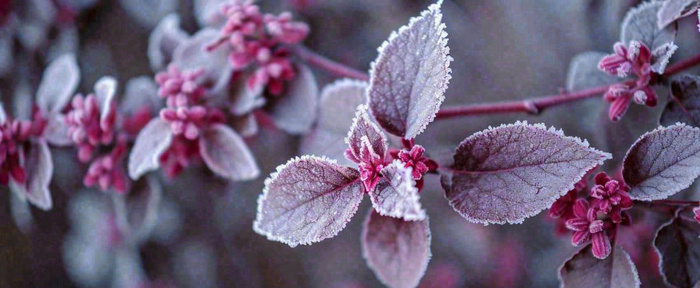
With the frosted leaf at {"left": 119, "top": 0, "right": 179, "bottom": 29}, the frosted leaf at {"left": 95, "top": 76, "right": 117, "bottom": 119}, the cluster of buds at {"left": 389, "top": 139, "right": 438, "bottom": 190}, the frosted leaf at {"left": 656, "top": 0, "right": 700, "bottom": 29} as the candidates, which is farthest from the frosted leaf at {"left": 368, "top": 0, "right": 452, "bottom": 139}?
the frosted leaf at {"left": 119, "top": 0, "right": 179, "bottom": 29}

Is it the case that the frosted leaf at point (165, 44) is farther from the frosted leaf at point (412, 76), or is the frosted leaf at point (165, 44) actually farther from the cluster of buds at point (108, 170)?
the frosted leaf at point (412, 76)

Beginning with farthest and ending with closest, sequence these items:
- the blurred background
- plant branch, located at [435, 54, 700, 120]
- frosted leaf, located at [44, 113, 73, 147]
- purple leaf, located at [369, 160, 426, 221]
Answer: the blurred background, frosted leaf, located at [44, 113, 73, 147], plant branch, located at [435, 54, 700, 120], purple leaf, located at [369, 160, 426, 221]

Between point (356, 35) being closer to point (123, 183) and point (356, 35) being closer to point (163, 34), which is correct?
point (163, 34)

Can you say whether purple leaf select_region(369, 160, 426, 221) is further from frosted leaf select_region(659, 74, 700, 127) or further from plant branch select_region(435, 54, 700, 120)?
frosted leaf select_region(659, 74, 700, 127)

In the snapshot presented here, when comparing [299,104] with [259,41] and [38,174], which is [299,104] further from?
[38,174]

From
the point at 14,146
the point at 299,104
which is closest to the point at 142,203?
the point at 14,146

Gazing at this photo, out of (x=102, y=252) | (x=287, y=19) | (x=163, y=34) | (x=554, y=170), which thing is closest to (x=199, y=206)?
(x=102, y=252)
